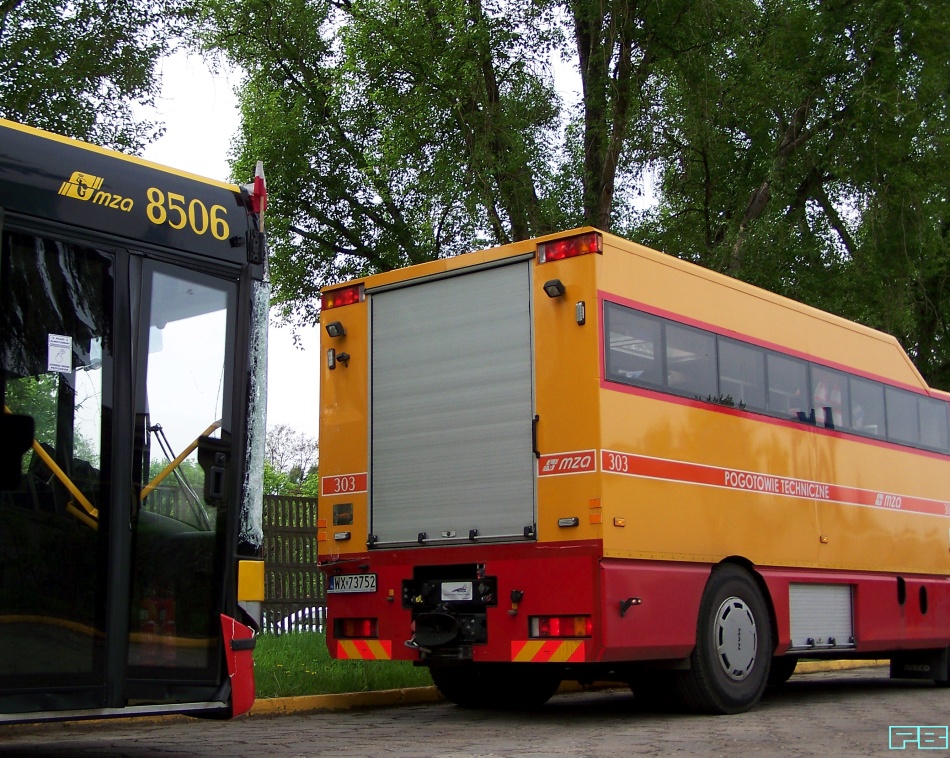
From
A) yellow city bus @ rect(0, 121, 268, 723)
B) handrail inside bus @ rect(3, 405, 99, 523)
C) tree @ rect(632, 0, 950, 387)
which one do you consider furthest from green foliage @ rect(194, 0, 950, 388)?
A: handrail inside bus @ rect(3, 405, 99, 523)

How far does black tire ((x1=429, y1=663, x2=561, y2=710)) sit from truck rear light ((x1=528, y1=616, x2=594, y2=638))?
5.45 ft

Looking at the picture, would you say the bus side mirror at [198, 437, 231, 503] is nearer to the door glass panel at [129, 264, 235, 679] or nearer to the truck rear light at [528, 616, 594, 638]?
the door glass panel at [129, 264, 235, 679]

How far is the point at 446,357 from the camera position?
9.52 m

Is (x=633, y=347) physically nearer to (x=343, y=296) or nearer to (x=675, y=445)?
(x=675, y=445)

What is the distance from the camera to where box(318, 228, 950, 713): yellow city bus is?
8.60 m

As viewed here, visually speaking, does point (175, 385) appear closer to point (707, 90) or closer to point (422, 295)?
point (422, 295)

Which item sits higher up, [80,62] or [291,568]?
[80,62]

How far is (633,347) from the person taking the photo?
8945mm

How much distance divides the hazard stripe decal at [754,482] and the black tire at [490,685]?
215cm

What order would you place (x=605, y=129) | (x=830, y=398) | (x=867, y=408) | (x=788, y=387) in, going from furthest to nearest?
(x=605, y=129) < (x=867, y=408) < (x=830, y=398) < (x=788, y=387)

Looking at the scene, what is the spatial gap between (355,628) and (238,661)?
3.10 meters

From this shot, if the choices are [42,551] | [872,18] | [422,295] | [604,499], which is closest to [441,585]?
[604,499]

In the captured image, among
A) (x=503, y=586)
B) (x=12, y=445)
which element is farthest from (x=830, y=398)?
(x=12, y=445)

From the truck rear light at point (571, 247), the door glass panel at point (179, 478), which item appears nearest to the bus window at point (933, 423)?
the truck rear light at point (571, 247)
